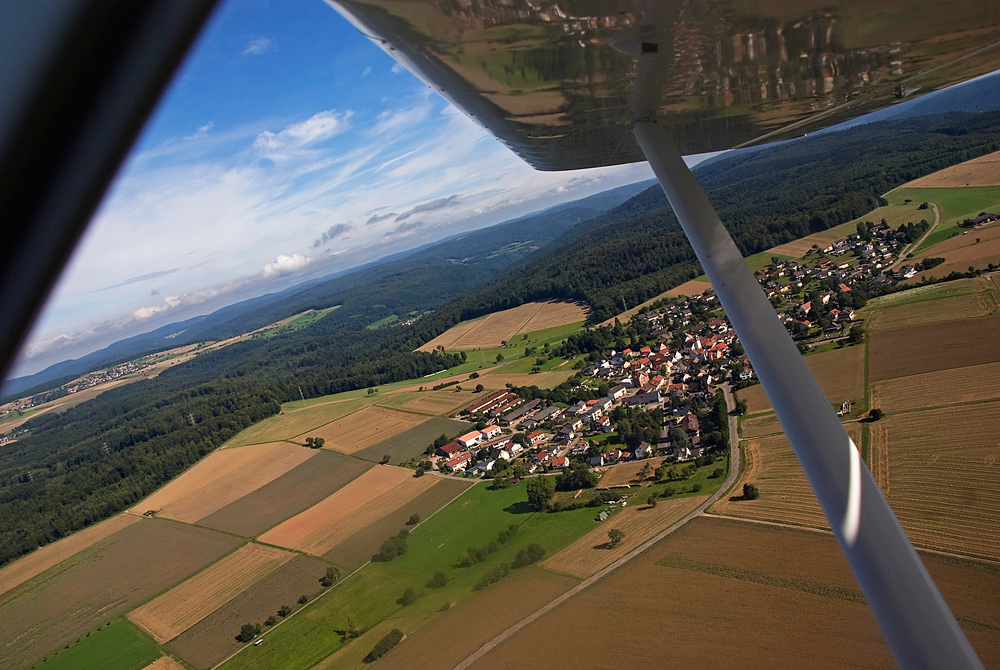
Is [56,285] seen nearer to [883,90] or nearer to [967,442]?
A: [883,90]

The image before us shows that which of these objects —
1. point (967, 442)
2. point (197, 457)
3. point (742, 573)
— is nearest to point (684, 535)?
point (742, 573)

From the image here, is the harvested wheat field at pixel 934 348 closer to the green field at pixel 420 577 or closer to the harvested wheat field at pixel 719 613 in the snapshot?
the harvested wheat field at pixel 719 613

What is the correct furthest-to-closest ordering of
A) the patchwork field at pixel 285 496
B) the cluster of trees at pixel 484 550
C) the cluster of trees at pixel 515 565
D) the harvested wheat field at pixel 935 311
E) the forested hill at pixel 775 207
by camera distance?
the forested hill at pixel 775 207 → the patchwork field at pixel 285 496 → the harvested wheat field at pixel 935 311 → the cluster of trees at pixel 484 550 → the cluster of trees at pixel 515 565

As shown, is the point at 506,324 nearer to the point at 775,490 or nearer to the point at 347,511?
the point at 347,511

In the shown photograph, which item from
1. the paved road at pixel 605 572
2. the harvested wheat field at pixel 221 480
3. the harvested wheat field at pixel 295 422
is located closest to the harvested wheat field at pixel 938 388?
the paved road at pixel 605 572

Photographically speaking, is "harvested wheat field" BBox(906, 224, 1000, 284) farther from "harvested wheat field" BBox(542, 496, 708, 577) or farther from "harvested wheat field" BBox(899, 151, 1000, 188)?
"harvested wheat field" BBox(542, 496, 708, 577)

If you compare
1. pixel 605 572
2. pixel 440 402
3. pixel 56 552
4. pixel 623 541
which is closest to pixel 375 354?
pixel 440 402

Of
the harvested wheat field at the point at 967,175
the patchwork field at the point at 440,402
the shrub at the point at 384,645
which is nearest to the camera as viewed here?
the shrub at the point at 384,645

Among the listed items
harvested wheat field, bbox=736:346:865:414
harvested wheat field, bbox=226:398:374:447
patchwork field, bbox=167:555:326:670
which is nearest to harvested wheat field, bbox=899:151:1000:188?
harvested wheat field, bbox=736:346:865:414
